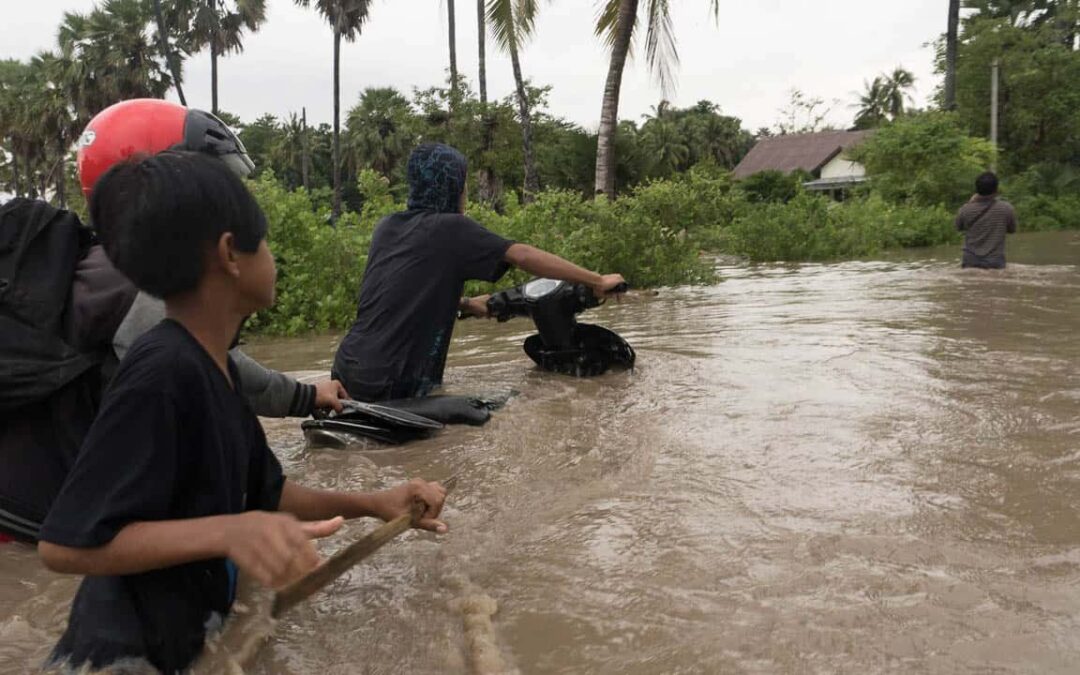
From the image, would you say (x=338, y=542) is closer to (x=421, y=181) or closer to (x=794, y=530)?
(x=794, y=530)

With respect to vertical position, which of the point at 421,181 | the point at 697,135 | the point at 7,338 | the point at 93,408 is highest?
the point at 697,135

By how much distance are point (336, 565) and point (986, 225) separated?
413 inches

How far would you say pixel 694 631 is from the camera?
190cm

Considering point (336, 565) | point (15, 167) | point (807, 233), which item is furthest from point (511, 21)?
point (15, 167)

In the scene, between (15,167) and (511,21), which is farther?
(15,167)

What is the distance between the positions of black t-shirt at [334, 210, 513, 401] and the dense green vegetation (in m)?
4.27

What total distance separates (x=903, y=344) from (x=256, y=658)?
4.73 metres

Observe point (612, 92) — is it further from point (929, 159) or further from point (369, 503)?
point (929, 159)

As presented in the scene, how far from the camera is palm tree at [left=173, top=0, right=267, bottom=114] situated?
3228 cm

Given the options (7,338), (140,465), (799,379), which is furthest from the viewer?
(799,379)

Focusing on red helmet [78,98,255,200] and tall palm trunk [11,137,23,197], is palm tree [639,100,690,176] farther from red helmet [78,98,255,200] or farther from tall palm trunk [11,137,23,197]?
red helmet [78,98,255,200]

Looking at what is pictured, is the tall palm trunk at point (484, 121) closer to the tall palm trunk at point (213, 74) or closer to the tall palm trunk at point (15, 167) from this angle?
the tall palm trunk at point (213, 74)

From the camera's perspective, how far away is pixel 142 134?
8.70ft

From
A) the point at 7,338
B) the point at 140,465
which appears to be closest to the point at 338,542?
the point at 7,338
